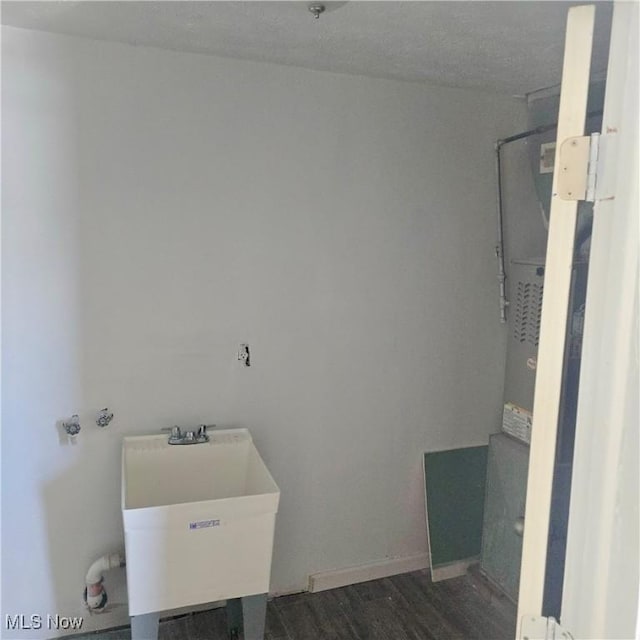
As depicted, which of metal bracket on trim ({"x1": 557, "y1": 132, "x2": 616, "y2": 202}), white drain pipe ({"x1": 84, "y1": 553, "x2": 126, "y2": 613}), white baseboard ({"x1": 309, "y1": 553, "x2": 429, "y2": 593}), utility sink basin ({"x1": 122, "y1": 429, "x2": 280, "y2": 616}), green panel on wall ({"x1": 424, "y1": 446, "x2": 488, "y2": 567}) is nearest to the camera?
metal bracket on trim ({"x1": 557, "y1": 132, "x2": 616, "y2": 202})

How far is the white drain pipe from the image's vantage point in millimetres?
1976

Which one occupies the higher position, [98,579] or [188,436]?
[188,436]

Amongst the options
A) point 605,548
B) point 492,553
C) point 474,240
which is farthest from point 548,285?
point 492,553

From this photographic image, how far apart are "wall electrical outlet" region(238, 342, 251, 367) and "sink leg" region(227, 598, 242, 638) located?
80cm

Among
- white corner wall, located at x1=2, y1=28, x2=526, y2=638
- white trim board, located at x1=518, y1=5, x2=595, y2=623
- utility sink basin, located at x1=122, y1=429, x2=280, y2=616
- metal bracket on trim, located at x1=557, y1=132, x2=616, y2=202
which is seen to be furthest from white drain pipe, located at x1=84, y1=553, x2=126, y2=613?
metal bracket on trim, located at x1=557, y1=132, x2=616, y2=202

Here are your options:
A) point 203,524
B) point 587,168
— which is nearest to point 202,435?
point 203,524

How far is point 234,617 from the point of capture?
2.06m

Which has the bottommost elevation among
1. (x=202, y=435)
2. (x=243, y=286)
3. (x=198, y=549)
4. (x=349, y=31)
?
(x=198, y=549)

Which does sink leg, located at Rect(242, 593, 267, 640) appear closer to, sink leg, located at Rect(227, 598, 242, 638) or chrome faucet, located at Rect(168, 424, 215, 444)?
sink leg, located at Rect(227, 598, 242, 638)

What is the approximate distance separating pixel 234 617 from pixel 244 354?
890 millimetres

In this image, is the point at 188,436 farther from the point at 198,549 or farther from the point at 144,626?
the point at 144,626

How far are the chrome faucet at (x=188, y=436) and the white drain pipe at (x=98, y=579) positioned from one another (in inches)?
16.9

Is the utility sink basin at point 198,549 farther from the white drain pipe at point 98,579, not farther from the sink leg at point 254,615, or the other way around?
the white drain pipe at point 98,579

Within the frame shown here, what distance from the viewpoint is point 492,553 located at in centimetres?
234
